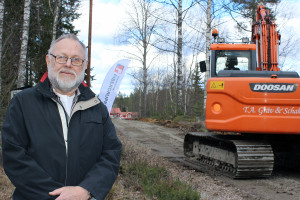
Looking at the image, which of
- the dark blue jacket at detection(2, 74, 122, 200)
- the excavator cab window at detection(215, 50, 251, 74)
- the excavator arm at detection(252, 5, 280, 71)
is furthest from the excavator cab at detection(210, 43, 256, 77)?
the dark blue jacket at detection(2, 74, 122, 200)

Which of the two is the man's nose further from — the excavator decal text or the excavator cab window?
the excavator cab window

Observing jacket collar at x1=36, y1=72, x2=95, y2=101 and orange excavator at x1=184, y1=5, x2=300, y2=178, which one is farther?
orange excavator at x1=184, y1=5, x2=300, y2=178

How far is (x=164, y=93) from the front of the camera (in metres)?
78.2

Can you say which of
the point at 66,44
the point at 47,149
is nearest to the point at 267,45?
the point at 66,44

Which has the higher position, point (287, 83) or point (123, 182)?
point (287, 83)

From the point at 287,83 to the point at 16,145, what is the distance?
17.3 feet

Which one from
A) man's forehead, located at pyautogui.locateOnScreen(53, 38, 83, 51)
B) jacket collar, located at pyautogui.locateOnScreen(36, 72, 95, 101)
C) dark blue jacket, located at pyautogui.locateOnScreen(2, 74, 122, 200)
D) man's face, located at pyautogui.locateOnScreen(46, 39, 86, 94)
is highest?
man's forehead, located at pyautogui.locateOnScreen(53, 38, 83, 51)

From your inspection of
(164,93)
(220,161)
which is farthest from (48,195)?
(164,93)

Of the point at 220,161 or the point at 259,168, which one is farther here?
the point at 220,161

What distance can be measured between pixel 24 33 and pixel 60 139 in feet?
40.5

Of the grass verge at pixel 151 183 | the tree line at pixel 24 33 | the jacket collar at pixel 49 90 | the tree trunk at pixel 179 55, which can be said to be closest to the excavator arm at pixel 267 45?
the grass verge at pixel 151 183

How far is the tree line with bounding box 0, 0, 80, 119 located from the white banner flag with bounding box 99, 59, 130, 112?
336 centimetres

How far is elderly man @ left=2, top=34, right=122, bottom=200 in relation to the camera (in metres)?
2.06

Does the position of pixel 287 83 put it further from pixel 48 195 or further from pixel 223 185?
pixel 48 195
